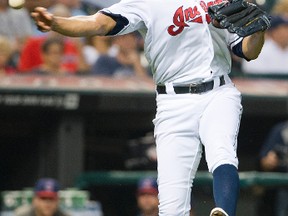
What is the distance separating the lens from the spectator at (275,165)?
927 centimetres

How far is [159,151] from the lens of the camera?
586cm

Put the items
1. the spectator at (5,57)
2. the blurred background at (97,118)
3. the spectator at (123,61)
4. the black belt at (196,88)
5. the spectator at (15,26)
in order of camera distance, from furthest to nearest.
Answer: the spectator at (123,61) → the spectator at (15,26) → the spectator at (5,57) → the blurred background at (97,118) → the black belt at (196,88)

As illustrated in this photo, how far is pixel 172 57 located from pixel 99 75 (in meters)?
4.04

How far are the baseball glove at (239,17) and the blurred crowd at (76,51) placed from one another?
4112 mm

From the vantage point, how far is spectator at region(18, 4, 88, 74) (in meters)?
9.70

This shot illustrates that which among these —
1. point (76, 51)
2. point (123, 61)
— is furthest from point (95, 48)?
point (76, 51)

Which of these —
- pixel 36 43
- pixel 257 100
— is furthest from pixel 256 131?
pixel 36 43

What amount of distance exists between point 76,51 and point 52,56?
1.06ft

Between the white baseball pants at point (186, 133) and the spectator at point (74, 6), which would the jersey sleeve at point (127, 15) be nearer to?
the white baseball pants at point (186, 133)

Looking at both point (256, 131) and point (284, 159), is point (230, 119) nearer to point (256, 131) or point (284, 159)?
point (284, 159)

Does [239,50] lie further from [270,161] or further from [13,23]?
[13,23]

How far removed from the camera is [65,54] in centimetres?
986

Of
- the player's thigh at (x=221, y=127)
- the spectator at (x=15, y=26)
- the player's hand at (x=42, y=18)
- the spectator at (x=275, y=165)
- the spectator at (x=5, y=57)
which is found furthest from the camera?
the spectator at (x=15, y=26)

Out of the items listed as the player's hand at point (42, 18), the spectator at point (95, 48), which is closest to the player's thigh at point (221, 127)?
the player's hand at point (42, 18)
